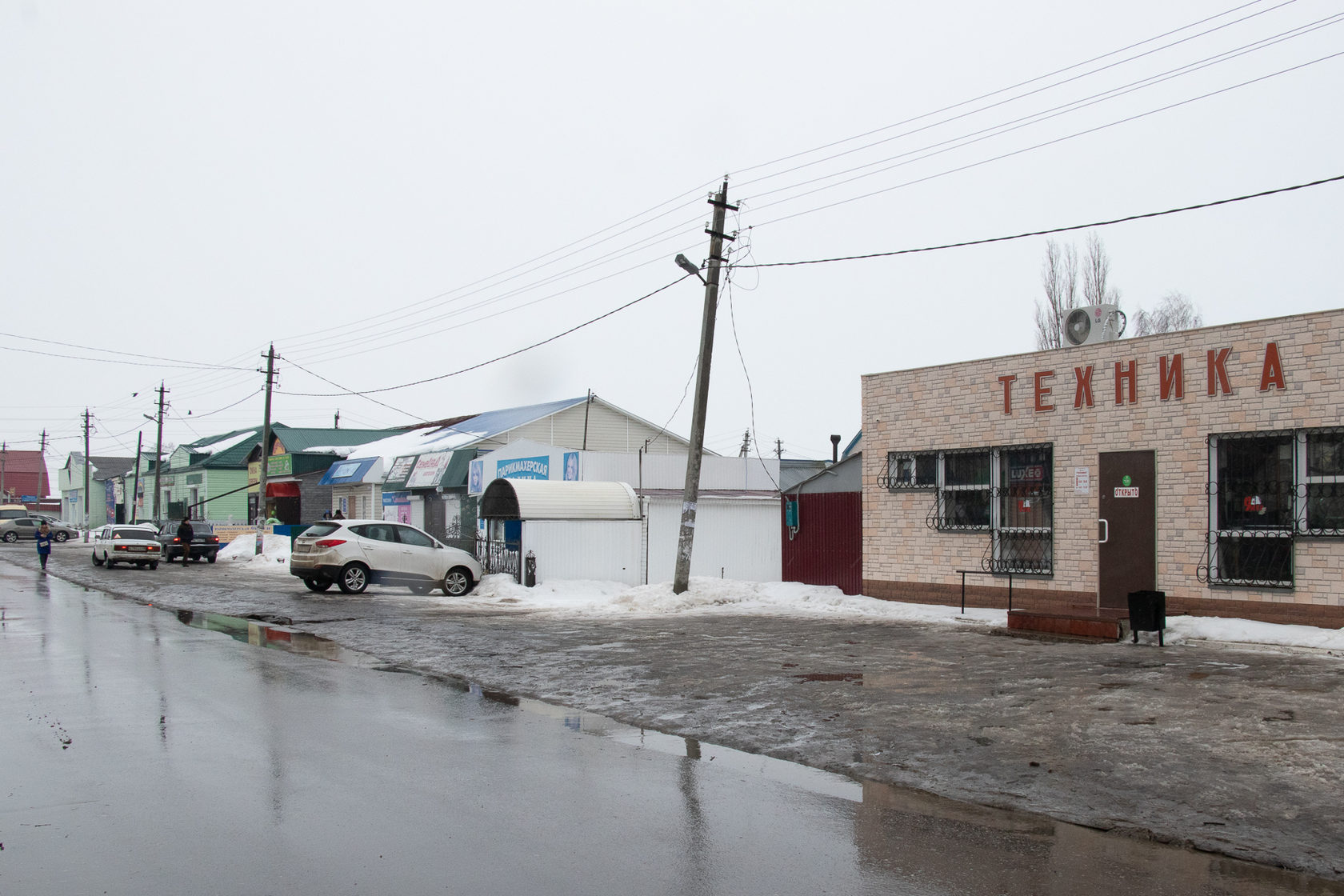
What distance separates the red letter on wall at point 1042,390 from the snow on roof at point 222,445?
54.7 metres

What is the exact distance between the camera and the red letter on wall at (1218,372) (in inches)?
567

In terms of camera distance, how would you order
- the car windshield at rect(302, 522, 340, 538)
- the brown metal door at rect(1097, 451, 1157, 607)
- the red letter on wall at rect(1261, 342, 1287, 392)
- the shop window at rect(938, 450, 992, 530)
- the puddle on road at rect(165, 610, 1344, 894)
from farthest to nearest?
1. the car windshield at rect(302, 522, 340, 538)
2. the shop window at rect(938, 450, 992, 530)
3. the brown metal door at rect(1097, 451, 1157, 607)
4. the red letter on wall at rect(1261, 342, 1287, 392)
5. the puddle on road at rect(165, 610, 1344, 894)

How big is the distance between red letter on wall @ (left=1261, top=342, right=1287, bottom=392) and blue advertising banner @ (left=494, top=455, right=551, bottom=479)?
18.3 metres

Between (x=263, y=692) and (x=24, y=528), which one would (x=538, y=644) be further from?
(x=24, y=528)

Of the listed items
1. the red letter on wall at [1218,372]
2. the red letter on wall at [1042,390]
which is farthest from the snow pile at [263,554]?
the red letter on wall at [1218,372]

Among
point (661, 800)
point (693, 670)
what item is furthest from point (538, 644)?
point (661, 800)

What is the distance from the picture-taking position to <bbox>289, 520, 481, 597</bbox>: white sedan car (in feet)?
73.0

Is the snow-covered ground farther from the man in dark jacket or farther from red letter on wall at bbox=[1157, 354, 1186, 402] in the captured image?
the man in dark jacket

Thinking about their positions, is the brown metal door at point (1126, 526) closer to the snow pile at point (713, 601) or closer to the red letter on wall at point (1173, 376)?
the red letter on wall at point (1173, 376)

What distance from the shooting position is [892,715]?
356 inches

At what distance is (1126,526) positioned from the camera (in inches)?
609

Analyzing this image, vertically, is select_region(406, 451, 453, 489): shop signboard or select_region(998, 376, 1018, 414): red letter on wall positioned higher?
select_region(998, 376, 1018, 414): red letter on wall

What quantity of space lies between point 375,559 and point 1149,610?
15.6 meters

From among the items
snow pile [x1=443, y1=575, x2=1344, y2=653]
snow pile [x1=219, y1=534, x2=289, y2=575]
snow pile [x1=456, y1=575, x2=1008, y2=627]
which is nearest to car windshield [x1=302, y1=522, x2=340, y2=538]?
snow pile [x1=443, y1=575, x2=1344, y2=653]
